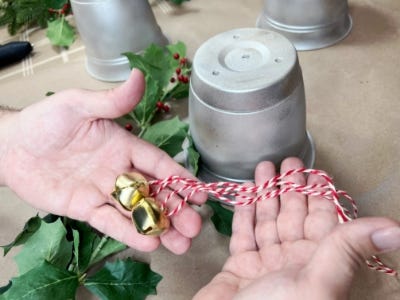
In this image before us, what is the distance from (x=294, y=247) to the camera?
519mm

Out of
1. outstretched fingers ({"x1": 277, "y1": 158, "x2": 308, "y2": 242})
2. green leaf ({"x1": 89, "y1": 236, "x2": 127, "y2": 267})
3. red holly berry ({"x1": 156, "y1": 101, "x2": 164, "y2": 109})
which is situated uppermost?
outstretched fingers ({"x1": 277, "y1": 158, "x2": 308, "y2": 242})

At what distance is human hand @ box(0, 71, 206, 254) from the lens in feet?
1.84

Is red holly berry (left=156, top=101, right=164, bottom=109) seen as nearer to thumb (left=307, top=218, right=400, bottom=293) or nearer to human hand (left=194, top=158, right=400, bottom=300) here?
human hand (left=194, top=158, right=400, bottom=300)

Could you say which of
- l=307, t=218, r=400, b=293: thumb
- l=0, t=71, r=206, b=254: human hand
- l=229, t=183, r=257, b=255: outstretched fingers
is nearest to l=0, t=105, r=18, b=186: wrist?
l=0, t=71, r=206, b=254: human hand

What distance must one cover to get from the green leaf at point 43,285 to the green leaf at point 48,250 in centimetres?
3

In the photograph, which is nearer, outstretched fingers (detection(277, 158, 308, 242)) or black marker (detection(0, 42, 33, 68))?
outstretched fingers (detection(277, 158, 308, 242))

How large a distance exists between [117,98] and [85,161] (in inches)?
5.5

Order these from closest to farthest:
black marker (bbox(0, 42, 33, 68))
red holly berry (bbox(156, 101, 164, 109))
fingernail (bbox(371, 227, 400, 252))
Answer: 1. fingernail (bbox(371, 227, 400, 252))
2. red holly berry (bbox(156, 101, 164, 109))
3. black marker (bbox(0, 42, 33, 68))

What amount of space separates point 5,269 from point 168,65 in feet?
1.50

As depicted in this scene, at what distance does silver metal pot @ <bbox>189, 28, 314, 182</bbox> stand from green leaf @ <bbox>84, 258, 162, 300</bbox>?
0.20 meters

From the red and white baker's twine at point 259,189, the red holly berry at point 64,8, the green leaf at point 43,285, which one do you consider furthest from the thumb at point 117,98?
the red holly berry at point 64,8

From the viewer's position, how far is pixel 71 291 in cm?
59

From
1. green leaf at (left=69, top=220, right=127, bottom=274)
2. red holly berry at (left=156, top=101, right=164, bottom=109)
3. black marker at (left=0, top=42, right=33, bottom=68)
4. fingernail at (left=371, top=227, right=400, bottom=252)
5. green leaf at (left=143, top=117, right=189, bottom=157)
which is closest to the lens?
fingernail at (left=371, top=227, right=400, bottom=252)

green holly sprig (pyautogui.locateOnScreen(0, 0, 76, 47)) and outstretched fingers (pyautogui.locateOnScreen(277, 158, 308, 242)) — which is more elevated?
green holly sprig (pyautogui.locateOnScreen(0, 0, 76, 47))
